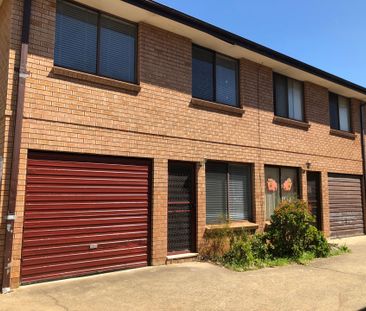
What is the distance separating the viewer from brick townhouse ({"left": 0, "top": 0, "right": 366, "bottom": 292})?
742 cm

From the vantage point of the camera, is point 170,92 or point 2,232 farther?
point 170,92

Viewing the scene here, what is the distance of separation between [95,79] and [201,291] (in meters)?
4.64

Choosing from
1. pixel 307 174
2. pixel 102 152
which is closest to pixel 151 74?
pixel 102 152

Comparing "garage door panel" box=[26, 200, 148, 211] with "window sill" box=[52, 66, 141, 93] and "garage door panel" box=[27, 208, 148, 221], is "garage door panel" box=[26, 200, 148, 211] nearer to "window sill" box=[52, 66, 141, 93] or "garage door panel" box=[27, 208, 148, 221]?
"garage door panel" box=[27, 208, 148, 221]

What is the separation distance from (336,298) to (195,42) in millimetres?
6937

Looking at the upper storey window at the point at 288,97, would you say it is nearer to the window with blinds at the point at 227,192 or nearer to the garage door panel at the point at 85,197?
the window with blinds at the point at 227,192

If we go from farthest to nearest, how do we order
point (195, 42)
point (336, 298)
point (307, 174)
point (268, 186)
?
1. point (307, 174)
2. point (268, 186)
3. point (195, 42)
4. point (336, 298)

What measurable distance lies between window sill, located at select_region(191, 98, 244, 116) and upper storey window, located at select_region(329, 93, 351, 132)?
5517 mm

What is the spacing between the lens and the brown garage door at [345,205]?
47.4ft

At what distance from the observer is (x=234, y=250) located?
31.5 feet

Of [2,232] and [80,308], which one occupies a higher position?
[2,232]

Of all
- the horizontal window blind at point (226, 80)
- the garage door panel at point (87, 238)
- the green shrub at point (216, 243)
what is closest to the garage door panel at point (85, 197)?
the garage door panel at point (87, 238)

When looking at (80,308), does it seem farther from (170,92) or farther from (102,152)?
(170,92)

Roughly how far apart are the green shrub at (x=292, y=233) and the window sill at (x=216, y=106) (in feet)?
9.31
